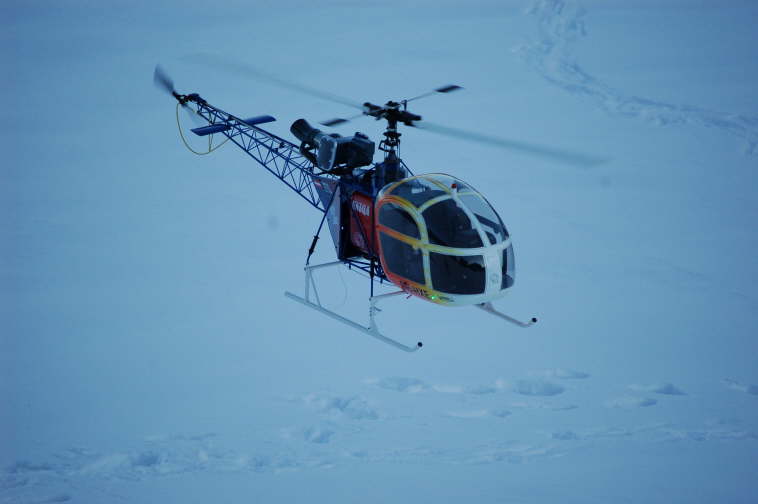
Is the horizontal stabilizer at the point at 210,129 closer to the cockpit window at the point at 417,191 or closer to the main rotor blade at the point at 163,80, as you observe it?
the main rotor blade at the point at 163,80

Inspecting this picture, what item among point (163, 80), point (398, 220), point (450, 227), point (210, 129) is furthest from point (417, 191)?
point (163, 80)

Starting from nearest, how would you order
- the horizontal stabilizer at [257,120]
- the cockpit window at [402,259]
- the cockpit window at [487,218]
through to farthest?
the cockpit window at [487,218], the cockpit window at [402,259], the horizontal stabilizer at [257,120]

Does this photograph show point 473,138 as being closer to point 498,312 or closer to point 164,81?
point 498,312

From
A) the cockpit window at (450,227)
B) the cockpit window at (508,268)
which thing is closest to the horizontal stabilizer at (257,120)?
the cockpit window at (450,227)

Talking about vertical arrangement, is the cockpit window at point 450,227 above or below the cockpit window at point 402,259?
above

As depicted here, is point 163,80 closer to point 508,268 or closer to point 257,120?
point 257,120

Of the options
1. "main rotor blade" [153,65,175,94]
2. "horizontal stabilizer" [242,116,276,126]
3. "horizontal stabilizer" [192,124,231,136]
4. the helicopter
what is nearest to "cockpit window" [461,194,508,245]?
the helicopter

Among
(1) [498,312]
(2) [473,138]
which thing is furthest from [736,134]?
(2) [473,138]
